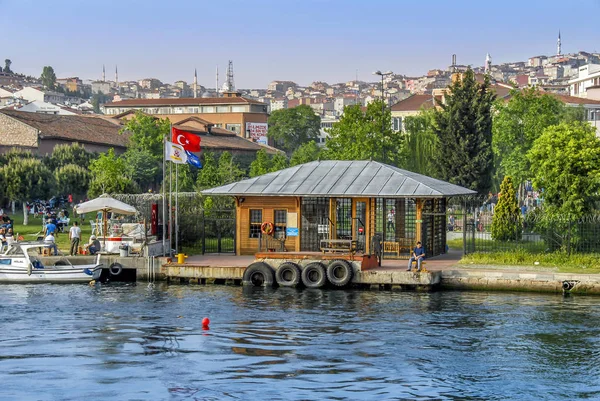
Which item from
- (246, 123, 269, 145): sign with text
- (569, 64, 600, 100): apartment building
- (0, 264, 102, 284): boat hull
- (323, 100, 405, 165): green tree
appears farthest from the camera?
(246, 123, 269, 145): sign with text

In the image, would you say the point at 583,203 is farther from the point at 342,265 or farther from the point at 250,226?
the point at 250,226

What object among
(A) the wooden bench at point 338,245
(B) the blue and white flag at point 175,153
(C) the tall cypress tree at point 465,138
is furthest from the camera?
(C) the tall cypress tree at point 465,138

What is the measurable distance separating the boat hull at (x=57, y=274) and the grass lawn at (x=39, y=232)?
286 centimetres

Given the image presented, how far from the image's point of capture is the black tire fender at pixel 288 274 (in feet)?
125

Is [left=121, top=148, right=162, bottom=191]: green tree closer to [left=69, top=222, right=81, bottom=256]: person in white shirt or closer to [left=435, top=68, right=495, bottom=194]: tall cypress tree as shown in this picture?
[left=435, top=68, right=495, bottom=194]: tall cypress tree

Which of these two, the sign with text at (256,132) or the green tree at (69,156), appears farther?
the sign with text at (256,132)

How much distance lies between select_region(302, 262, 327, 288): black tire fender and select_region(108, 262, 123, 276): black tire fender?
7569mm

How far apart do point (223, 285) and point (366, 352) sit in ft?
42.4

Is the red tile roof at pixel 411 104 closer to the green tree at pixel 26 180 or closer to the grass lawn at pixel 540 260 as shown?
the green tree at pixel 26 180

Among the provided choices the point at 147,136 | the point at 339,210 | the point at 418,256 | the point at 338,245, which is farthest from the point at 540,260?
the point at 147,136

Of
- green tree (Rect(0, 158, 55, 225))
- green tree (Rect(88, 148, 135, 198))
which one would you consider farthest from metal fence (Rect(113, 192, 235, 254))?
green tree (Rect(0, 158, 55, 225))

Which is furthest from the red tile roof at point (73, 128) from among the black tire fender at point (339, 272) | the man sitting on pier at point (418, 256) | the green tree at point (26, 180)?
the man sitting on pier at point (418, 256)

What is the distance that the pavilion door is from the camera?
134ft

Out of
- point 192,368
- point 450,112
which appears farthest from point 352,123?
point 192,368
